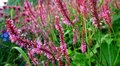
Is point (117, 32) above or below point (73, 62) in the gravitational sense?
above

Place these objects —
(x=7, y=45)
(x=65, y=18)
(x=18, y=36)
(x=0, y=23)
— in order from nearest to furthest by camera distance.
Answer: (x=18, y=36) → (x=65, y=18) → (x=7, y=45) → (x=0, y=23)

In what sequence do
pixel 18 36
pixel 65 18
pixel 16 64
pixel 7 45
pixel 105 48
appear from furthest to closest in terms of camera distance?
1. pixel 7 45
2. pixel 16 64
3. pixel 105 48
4. pixel 65 18
5. pixel 18 36

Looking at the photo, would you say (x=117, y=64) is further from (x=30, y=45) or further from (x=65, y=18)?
(x=30, y=45)

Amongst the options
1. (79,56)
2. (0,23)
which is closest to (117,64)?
(79,56)

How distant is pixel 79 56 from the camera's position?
7.80 feet

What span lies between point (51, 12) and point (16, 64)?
2.41 feet

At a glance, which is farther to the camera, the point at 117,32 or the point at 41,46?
the point at 117,32

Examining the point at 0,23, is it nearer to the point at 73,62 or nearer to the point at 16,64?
the point at 16,64

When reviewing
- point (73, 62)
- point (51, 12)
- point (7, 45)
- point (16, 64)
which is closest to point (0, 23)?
point (7, 45)

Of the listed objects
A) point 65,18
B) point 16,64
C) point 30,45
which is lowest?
point 16,64

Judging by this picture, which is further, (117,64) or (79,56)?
(79,56)

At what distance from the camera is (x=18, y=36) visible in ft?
5.14

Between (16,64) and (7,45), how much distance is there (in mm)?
585

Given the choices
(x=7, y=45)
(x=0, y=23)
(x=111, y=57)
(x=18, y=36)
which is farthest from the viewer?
(x=0, y=23)
